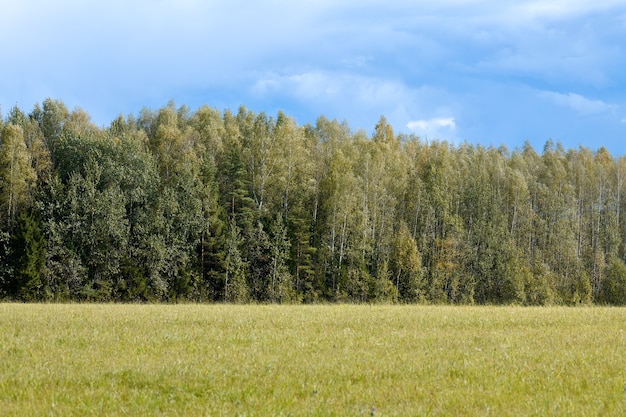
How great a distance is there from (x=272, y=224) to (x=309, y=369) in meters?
51.1

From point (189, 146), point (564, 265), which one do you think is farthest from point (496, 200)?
point (189, 146)

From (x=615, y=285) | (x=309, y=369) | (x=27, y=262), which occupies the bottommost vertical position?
(x=309, y=369)

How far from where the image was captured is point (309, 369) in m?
13.0

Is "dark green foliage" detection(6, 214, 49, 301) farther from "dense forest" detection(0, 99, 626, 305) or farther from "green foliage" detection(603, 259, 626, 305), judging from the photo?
"green foliage" detection(603, 259, 626, 305)

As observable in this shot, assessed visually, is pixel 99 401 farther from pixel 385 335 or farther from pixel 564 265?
pixel 564 265

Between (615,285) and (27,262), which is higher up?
(27,262)

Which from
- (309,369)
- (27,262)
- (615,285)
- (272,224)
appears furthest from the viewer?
(615,285)

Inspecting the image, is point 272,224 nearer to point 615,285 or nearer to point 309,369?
point 615,285

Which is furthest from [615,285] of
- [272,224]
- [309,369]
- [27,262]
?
[309,369]

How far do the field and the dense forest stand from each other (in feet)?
121

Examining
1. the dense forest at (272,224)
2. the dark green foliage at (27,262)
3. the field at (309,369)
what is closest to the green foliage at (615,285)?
the dense forest at (272,224)

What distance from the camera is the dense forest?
56.4 meters

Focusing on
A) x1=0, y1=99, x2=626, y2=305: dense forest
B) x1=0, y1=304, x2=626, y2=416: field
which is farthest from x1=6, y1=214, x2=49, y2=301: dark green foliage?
x1=0, y1=304, x2=626, y2=416: field

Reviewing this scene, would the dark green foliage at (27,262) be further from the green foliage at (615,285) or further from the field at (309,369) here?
the green foliage at (615,285)
